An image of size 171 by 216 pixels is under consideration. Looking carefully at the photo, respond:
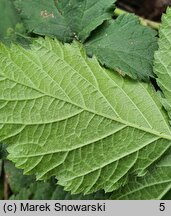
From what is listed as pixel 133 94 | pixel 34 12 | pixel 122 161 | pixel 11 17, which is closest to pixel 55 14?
pixel 34 12

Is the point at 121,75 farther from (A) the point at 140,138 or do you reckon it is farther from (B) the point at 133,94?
(A) the point at 140,138

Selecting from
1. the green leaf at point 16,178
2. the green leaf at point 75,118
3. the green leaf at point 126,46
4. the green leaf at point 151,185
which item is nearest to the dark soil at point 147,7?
the green leaf at point 126,46

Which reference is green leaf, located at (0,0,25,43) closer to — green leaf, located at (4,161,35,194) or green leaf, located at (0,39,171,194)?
green leaf, located at (0,39,171,194)

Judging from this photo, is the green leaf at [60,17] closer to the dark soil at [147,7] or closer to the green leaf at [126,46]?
the green leaf at [126,46]

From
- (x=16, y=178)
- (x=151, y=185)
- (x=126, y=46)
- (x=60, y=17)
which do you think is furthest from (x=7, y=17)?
(x=151, y=185)

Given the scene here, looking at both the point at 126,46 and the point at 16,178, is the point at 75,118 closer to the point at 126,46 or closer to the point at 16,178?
the point at 126,46

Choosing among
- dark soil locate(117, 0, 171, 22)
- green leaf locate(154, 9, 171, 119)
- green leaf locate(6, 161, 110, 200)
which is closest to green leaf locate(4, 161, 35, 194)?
green leaf locate(6, 161, 110, 200)
